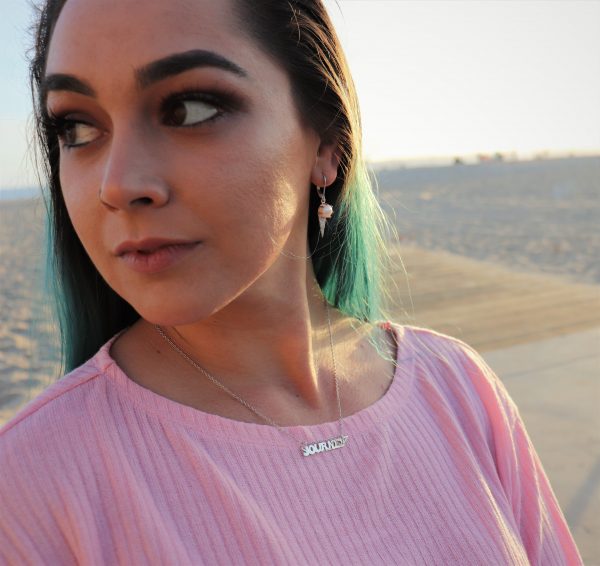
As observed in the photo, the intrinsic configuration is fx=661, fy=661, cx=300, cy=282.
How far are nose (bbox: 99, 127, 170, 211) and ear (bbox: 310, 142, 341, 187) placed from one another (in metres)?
0.48

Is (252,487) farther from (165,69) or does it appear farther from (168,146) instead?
(165,69)

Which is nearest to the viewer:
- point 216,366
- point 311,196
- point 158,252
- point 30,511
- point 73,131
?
point 30,511

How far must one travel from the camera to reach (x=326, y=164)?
156 centimetres

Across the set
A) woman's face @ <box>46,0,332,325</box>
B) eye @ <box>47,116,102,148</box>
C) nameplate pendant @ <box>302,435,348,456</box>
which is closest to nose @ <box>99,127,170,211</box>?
woman's face @ <box>46,0,332,325</box>

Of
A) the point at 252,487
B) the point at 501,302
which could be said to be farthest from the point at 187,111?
the point at 501,302

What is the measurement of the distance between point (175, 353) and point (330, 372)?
404 mm

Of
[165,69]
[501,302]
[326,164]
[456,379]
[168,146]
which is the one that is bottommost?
[501,302]

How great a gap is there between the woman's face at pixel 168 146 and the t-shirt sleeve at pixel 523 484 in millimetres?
738

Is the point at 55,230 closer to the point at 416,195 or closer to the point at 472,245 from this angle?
the point at 472,245

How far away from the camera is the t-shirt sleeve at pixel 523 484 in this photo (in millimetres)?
1530

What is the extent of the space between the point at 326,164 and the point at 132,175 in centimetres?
57

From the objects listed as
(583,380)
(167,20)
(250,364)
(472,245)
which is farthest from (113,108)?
(472,245)

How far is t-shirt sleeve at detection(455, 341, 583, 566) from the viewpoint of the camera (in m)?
1.53

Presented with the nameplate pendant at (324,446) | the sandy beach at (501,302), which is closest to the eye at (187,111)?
the nameplate pendant at (324,446)
